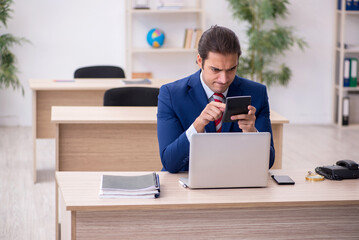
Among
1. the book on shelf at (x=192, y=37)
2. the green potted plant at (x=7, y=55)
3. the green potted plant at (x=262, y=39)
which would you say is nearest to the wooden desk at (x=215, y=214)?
the green potted plant at (x=7, y=55)

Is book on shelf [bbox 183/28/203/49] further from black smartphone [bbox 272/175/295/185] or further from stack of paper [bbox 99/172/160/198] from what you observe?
stack of paper [bbox 99/172/160/198]

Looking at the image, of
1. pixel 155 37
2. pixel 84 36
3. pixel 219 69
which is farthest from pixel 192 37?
pixel 219 69

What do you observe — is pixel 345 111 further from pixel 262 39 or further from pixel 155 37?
pixel 155 37

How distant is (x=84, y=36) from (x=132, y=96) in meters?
2.92

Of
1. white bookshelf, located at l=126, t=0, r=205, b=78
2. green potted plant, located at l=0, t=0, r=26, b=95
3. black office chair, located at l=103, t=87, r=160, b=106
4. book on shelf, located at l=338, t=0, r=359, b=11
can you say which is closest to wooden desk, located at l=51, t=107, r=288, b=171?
black office chair, located at l=103, t=87, r=160, b=106

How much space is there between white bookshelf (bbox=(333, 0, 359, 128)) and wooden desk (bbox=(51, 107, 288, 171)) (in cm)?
339

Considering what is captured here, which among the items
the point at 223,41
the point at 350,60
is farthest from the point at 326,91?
the point at 223,41

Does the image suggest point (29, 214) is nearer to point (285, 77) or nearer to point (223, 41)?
point (223, 41)

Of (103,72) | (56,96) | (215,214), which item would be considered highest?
(103,72)

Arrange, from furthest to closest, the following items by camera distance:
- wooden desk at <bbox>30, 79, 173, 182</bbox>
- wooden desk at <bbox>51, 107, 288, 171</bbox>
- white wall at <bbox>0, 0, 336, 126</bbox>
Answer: white wall at <bbox>0, 0, 336, 126</bbox>
wooden desk at <bbox>30, 79, 173, 182</bbox>
wooden desk at <bbox>51, 107, 288, 171</bbox>

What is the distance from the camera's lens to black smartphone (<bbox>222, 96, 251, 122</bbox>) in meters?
2.12

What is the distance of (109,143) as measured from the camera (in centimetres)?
387

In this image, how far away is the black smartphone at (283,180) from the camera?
2299mm

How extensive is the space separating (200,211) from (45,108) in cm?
317
